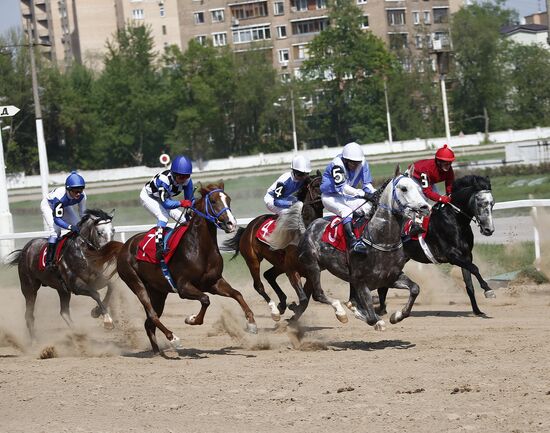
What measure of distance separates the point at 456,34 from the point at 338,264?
76.5 metres

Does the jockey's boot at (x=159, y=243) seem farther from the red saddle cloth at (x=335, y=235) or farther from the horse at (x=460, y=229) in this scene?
the horse at (x=460, y=229)

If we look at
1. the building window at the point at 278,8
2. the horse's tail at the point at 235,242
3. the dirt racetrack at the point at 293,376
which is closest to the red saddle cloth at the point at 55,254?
the dirt racetrack at the point at 293,376

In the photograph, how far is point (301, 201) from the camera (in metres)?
12.4

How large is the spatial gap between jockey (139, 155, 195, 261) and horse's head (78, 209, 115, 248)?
1.68m

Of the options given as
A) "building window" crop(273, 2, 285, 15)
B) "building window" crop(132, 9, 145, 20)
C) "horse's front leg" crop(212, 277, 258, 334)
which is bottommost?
"horse's front leg" crop(212, 277, 258, 334)

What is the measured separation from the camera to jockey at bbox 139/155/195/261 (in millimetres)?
10531

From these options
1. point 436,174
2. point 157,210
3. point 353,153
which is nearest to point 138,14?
point 436,174

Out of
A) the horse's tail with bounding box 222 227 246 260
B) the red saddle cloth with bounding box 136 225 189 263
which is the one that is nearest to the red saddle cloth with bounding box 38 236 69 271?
the horse's tail with bounding box 222 227 246 260

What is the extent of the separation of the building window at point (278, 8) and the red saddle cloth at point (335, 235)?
280 ft

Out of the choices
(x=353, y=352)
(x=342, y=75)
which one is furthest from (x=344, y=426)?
(x=342, y=75)

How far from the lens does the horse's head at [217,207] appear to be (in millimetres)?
9977

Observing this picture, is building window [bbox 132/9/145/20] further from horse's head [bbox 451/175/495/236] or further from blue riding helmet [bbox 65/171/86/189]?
horse's head [bbox 451/175/495/236]

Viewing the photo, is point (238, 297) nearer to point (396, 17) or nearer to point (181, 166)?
point (181, 166)

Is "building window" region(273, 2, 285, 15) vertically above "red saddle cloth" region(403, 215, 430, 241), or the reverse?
"building window" region(273, 2, 285, 15)
